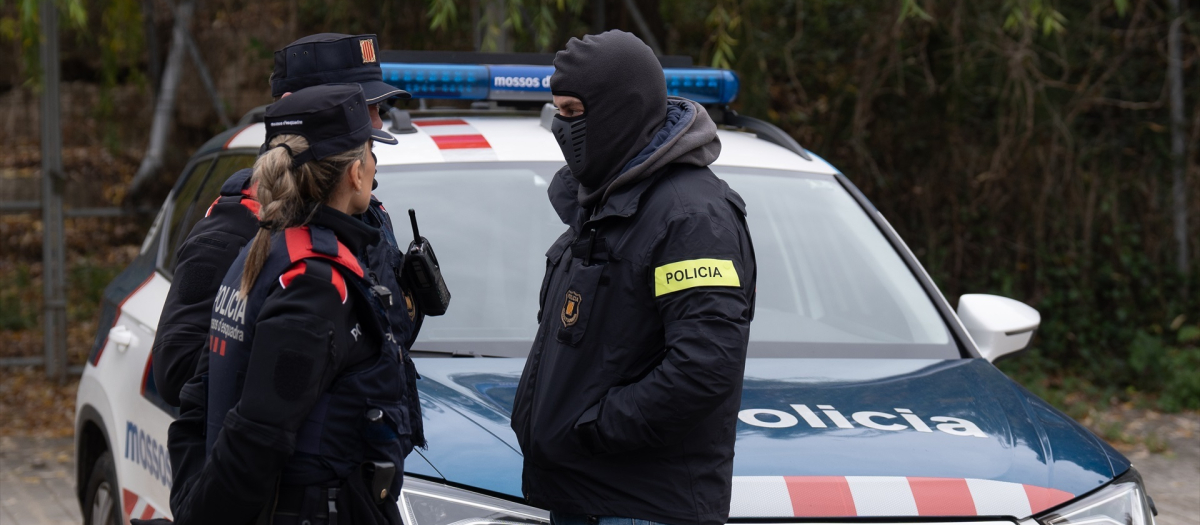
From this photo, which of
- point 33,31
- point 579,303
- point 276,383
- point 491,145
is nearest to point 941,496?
point 579,303

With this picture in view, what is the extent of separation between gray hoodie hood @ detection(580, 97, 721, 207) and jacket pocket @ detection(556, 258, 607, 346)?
0.16 m

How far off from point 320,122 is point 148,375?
157 cm

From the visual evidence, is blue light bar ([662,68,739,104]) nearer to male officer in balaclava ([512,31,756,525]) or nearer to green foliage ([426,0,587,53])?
male officer in balaclava ([512,31,756,525])

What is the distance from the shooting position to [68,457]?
6230 mm

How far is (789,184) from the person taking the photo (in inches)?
146

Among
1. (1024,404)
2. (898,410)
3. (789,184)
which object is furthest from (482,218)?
(1024,404)

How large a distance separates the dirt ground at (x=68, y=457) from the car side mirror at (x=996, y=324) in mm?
2278

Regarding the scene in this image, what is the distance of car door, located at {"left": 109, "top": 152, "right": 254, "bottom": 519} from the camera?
3.15 metres

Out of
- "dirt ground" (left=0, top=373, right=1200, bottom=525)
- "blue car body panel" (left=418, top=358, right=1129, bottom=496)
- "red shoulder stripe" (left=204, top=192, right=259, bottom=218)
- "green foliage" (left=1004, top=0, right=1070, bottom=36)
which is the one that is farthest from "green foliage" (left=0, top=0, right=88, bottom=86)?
"green foliage" (left=1004, top=0, right=1070, bottom=36)

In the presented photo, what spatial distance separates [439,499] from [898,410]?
109cm

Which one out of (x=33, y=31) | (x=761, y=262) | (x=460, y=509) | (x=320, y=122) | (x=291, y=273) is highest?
(x=320, y=122)

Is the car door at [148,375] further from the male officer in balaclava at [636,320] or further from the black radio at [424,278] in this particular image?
the male officer in balaclava at [636,320]

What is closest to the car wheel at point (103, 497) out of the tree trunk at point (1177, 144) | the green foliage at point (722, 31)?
the green foliage at point (722, 31)

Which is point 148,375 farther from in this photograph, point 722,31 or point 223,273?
point 722,31
